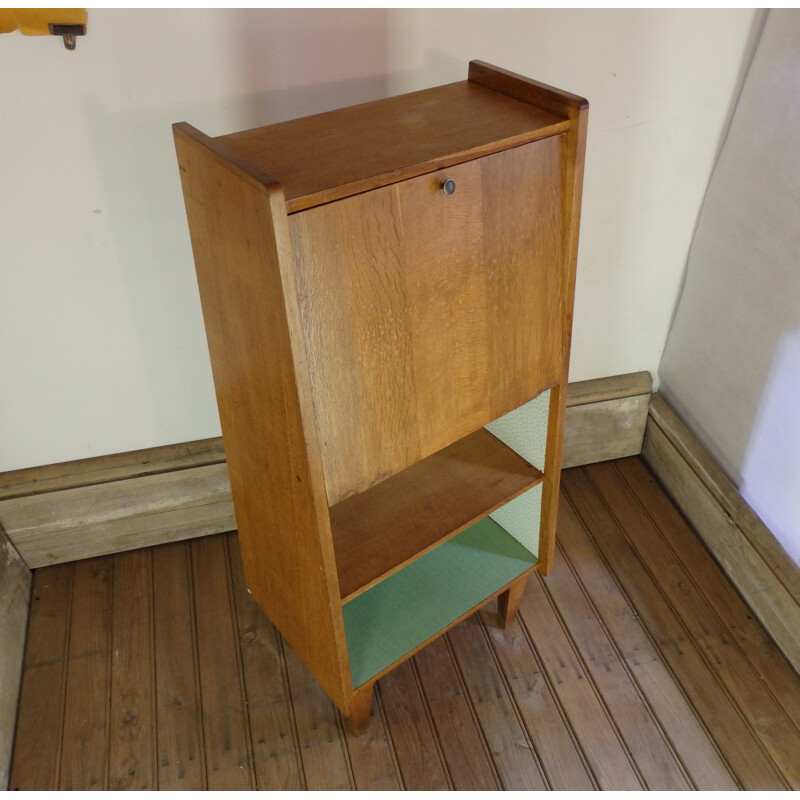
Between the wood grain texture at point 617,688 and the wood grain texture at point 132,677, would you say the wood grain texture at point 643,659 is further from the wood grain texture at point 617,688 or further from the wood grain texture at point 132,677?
the wood grain texture at point 132,677

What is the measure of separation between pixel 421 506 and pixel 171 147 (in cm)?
92

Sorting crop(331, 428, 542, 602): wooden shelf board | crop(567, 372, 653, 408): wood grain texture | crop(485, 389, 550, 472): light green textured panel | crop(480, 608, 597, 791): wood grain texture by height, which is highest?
crop(485, 389, 550, 472): light green textured panel

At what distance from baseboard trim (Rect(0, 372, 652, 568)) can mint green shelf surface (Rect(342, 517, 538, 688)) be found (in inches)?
22.8

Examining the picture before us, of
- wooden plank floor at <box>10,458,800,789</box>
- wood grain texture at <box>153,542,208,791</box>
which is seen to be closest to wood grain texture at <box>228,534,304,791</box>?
wooden plank floor at <box>10,458,800,789</box>

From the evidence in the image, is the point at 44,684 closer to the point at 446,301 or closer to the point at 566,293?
the point at 446,301

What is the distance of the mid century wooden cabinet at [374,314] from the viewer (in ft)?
3.96

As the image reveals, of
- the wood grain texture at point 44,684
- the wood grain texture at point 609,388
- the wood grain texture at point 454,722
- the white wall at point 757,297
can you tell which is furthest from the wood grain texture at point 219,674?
→ the white wall at point 757,297

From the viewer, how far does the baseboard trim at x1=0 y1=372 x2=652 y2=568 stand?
83.6 inches

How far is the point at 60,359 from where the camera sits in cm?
194

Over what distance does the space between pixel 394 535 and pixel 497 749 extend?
58 centimetres

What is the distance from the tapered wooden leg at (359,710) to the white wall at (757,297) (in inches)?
43.4

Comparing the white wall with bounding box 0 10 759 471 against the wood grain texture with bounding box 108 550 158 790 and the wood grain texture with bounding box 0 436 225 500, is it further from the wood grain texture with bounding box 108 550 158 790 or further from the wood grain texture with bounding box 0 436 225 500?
the wood grain texture with bounding box 108 550 158 790

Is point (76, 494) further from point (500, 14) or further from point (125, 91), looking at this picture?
point (500, 14)

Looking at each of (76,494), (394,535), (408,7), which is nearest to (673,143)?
(408,7)
